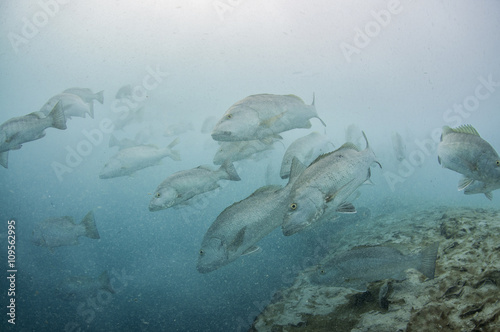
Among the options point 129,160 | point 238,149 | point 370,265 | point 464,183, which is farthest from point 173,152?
point 464,183

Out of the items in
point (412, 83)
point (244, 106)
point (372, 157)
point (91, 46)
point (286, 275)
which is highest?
point (91, 46)

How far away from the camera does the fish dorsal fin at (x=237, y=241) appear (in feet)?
10.7

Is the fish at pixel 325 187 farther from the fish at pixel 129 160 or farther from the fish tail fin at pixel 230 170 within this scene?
the fish at pixel 129 160

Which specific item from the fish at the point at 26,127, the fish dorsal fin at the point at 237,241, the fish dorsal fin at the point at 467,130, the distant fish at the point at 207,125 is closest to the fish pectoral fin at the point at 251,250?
the fish dorsal fin at the point at 237,241

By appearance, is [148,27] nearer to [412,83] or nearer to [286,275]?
[286,275]

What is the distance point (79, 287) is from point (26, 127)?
4.17m

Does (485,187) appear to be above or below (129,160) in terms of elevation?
below

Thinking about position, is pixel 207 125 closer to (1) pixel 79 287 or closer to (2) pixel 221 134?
(1) pixel 79 287

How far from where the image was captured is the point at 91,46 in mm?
29422

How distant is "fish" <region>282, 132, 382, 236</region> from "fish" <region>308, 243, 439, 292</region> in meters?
0.67

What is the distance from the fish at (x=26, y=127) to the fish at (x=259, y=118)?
339 cm

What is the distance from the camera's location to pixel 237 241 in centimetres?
330

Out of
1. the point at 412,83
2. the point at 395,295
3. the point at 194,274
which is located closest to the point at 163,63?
the point at 194,274

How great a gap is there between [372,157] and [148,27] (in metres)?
29.6
